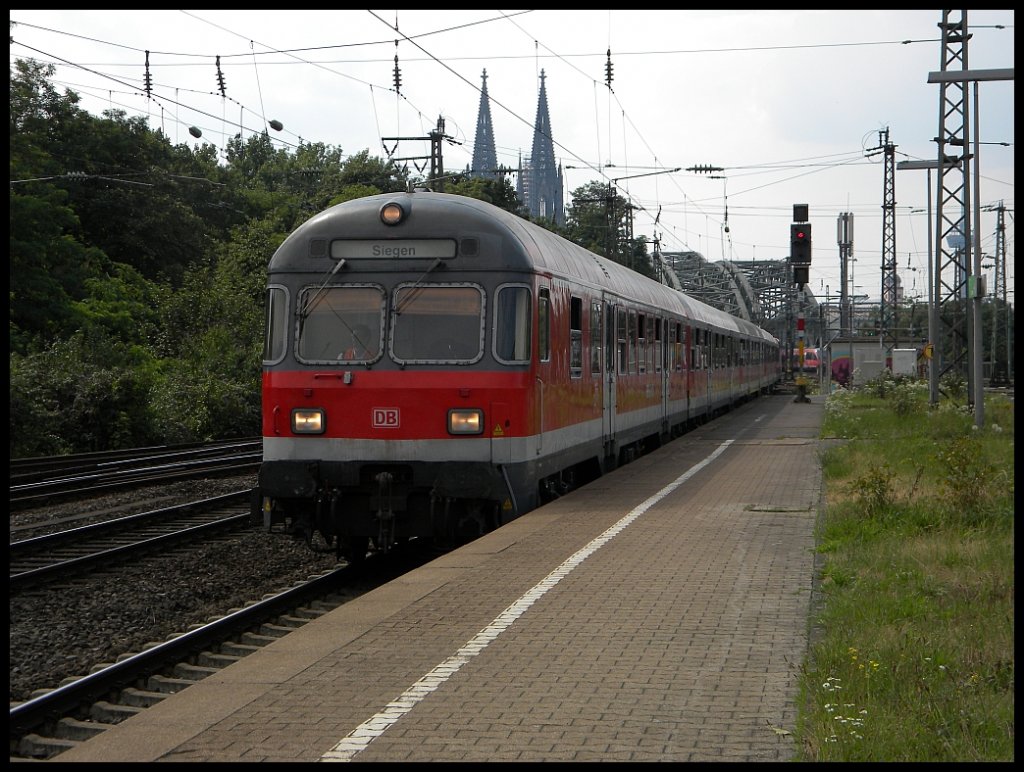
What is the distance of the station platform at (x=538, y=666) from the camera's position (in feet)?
17.5

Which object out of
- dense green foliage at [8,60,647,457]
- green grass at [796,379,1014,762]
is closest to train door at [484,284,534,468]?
green grass at [796,379,1014,762]

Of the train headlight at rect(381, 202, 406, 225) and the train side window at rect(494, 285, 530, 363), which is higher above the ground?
the train headlight at rect(381, 202, 406, 225)

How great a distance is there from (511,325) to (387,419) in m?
1.42

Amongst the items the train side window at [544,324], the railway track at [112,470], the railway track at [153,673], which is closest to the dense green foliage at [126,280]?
the railway track at [112,470]

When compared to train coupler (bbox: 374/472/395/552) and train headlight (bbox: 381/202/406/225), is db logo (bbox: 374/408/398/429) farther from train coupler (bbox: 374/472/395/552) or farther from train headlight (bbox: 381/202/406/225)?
train headlight (bbox: 381/202/406/225)

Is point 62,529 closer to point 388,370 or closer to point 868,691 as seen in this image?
point 388,370

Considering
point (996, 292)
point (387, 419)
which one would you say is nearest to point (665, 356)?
point (387, 419)

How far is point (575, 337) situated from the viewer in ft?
46.2

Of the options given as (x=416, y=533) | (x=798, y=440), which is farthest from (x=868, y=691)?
(x=798, y=440)

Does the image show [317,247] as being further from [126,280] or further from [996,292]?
[996,292]

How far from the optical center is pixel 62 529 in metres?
14.1

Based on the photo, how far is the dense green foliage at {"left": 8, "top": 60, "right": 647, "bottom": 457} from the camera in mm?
26594

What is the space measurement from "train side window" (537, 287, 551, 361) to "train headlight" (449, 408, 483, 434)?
114 centimetres

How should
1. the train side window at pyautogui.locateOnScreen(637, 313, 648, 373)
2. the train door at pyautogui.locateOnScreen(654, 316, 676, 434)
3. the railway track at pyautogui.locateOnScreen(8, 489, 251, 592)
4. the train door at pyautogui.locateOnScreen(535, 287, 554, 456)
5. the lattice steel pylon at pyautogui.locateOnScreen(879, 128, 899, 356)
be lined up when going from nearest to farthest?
the railway track at pyautogui.locateOnScreen(8, 489, 251, 592)
the train door at pyautogui.locateOnScreen(535, 287, 554, 456)
the train side window at pyautogui.locateOnScreen(637, 313, 648, 373)
the train door at pyautogui.locateOnScreen(654, 316, 676, 434)
the lattice steel pylon at pyautogui.locateOnScreen(879, 128, 899, 356)
